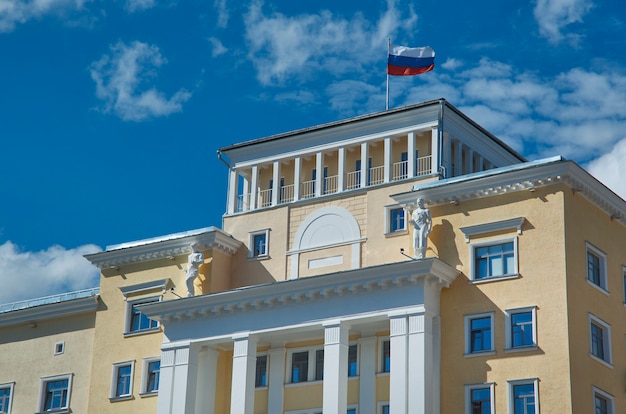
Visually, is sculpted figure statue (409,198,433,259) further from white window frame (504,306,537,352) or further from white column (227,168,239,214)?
white column (227,168,239,214)

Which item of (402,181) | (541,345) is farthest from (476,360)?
(402,181)

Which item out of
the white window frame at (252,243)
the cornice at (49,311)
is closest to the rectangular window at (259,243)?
the white window frame at (252,243)

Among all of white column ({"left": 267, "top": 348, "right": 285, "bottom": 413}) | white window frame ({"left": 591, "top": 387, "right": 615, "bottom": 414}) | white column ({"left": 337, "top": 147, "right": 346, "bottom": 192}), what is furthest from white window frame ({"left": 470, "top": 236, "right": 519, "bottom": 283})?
white column ({"left": 267, "top": 348, "right": 285, "bottom": 413})

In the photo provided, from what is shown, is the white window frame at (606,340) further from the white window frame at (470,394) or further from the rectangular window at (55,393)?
the rectangular window at (55,393)

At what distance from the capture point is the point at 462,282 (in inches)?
1684

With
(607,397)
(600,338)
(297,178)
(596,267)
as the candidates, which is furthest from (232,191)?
(607,397)

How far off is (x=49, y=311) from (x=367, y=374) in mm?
16080

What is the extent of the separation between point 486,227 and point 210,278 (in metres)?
11.1

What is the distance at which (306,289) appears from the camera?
145 ft

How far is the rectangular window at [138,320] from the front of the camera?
49537mm

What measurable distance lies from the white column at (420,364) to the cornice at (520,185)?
4445 millimetres

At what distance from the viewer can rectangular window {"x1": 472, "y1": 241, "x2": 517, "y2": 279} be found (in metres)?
42.3

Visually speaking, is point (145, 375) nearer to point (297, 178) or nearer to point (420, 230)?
point (297, 178)

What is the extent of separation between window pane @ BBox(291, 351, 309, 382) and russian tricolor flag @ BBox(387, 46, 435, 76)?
11.2 m
